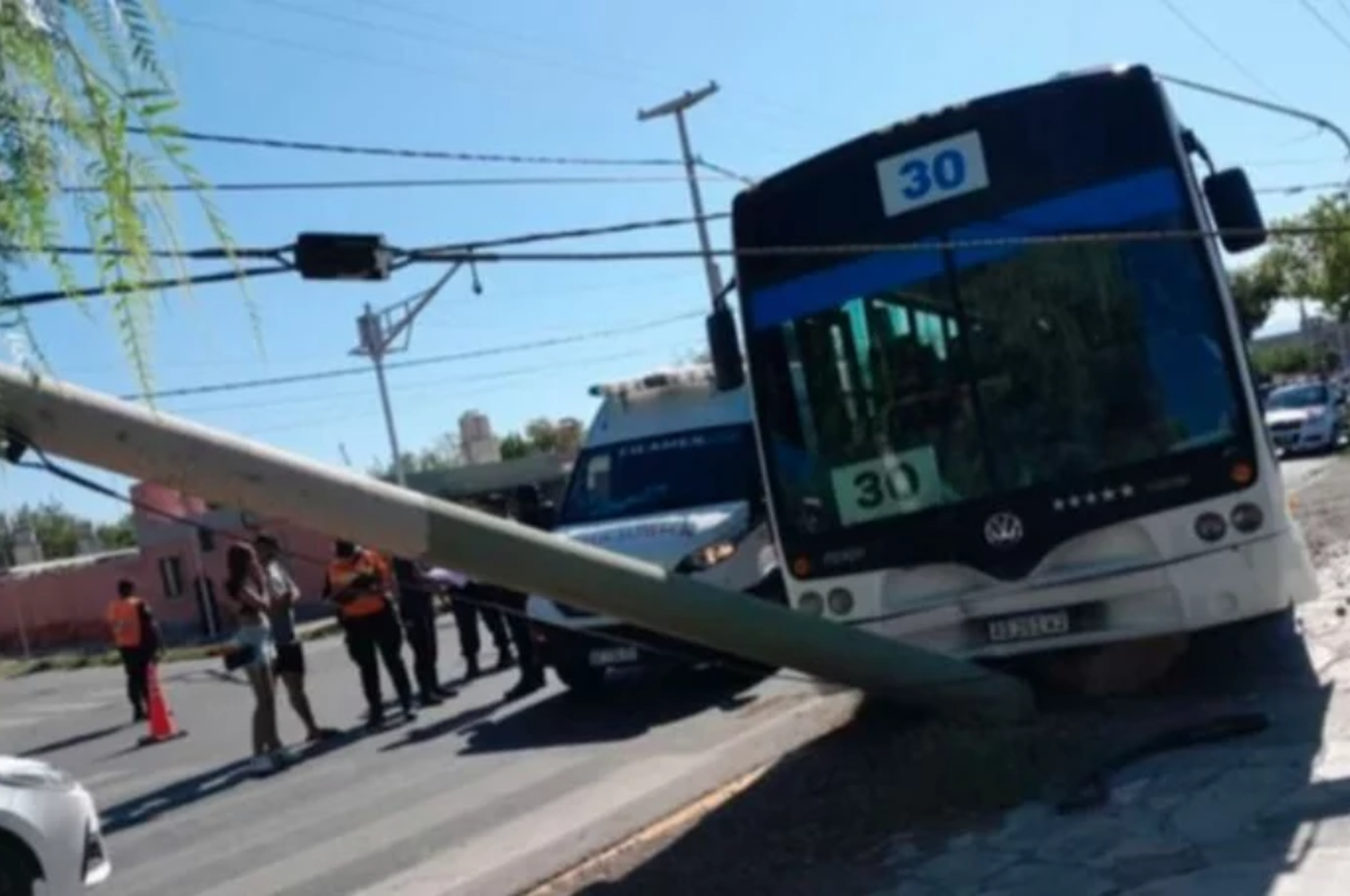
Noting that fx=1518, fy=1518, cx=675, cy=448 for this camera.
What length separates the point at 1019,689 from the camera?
7.94 meters

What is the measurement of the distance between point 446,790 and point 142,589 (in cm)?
3893

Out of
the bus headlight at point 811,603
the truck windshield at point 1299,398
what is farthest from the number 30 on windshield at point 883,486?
the truck windshield at point 1299,398

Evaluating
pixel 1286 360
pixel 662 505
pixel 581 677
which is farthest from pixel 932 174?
pixel 1286 360

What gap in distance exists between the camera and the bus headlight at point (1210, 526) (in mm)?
7516

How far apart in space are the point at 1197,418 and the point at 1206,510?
0.47 m

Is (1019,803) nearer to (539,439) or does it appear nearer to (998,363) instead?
(998,363)

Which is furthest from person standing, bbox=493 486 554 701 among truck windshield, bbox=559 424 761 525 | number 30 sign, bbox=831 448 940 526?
number 30 sign, bbox=831 448 940 526

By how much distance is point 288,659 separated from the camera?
12820 millimetres

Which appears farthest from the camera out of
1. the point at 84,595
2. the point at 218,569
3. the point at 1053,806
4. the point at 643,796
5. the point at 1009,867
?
the point at 84,595

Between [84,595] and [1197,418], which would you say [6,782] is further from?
[84,595]

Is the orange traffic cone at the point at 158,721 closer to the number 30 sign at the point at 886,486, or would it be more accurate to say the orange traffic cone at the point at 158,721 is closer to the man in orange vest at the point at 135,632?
the man in orange vest at the point at 135,632

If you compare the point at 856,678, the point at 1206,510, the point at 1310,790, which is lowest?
the point at 1310,790

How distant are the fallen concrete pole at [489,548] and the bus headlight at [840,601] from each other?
0.73 meters

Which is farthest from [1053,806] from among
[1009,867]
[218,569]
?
[218,569]
